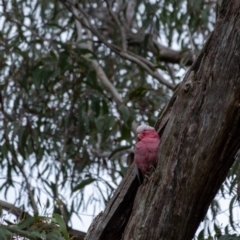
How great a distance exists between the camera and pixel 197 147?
2.35 metres

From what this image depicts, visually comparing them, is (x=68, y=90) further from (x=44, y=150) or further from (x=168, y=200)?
(x=168, y=200)

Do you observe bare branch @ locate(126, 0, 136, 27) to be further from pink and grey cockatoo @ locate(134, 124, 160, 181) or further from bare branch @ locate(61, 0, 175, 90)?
pink and grey cockatoo @ locate(134, 124, 160, 181)

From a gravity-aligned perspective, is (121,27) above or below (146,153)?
above

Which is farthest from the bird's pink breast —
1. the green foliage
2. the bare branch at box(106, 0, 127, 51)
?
the bare branch at box(106, 0, 127, 51)

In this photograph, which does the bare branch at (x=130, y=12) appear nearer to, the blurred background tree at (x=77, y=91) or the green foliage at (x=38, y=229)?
the blurred background tree at (x=77, y=91)

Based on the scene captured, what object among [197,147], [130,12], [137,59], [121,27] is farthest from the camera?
[130,12]

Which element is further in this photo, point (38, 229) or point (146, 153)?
point (38, 229)

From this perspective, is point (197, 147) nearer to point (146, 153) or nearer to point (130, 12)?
point (146, 153)

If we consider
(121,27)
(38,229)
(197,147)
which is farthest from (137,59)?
(197,147)

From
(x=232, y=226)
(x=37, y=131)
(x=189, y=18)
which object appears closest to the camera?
(x=232, y=226)

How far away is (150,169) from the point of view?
2.45 m

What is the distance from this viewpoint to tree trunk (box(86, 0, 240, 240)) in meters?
2.35

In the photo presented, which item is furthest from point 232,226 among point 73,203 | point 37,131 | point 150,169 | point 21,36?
point 21,36

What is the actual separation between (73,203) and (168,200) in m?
2.25
